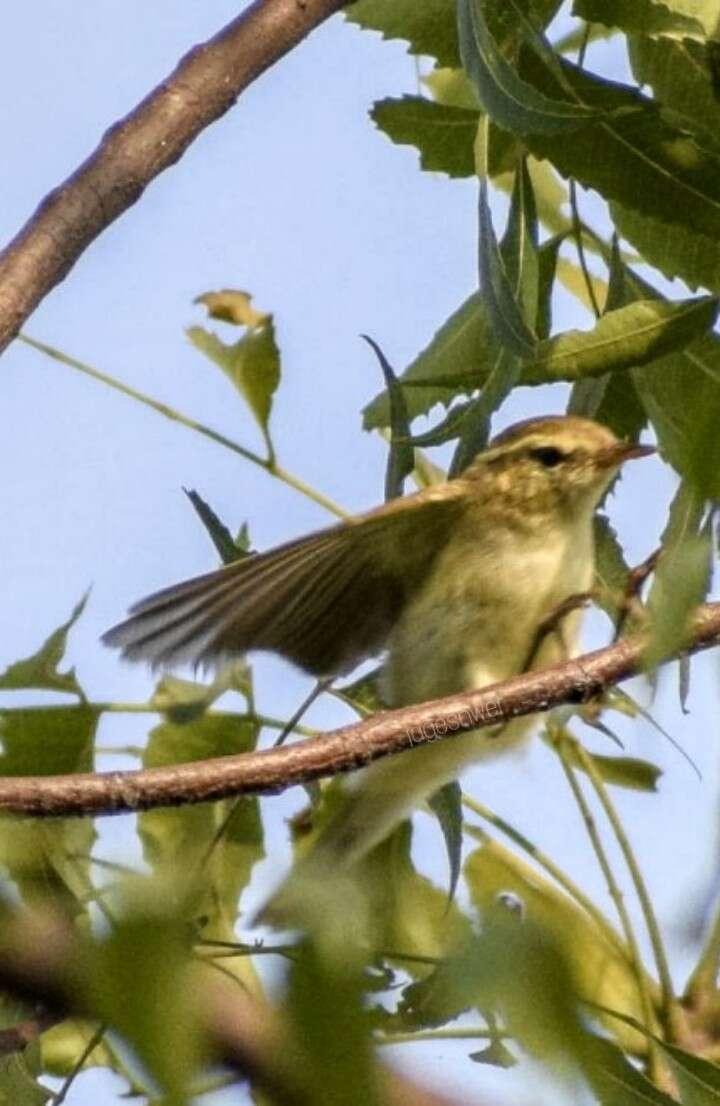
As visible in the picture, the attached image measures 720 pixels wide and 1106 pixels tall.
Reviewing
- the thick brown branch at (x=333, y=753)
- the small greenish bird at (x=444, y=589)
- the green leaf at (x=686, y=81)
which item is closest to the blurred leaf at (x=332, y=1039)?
the thick brown branch at (x=333, y=753)

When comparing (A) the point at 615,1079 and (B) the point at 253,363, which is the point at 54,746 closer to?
(B) the point at 253,363

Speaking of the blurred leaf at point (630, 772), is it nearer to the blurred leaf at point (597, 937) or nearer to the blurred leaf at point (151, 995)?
the blurred leaf at point (597, 937)

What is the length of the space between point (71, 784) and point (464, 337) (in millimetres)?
1332

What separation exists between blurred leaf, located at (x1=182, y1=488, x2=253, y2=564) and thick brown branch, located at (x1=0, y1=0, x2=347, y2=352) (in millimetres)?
508

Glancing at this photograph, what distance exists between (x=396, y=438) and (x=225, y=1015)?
201 cm

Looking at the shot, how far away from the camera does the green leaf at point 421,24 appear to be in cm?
256

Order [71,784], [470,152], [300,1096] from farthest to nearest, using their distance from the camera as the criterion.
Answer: [470,152] → [71,784] → [300,1096]

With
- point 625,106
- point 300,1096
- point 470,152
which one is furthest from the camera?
point 470,152

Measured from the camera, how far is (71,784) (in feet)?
5.52

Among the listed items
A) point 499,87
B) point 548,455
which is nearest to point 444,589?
point 548,455

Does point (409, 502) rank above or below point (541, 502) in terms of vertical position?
below

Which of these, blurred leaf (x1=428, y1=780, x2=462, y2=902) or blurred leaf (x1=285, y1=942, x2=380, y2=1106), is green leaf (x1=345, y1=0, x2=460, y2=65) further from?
blurred leaf (x1=285, y1=942, x2=380, y2=1106)

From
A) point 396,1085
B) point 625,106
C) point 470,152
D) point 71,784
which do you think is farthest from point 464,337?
point 396,1085

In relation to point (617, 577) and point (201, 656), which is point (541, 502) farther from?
point (201, 656)
